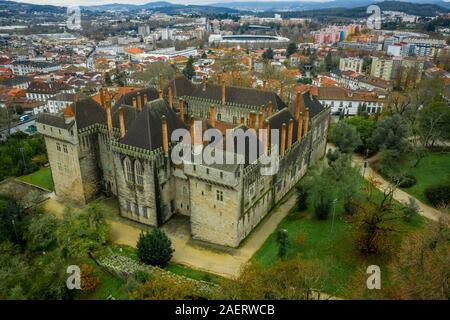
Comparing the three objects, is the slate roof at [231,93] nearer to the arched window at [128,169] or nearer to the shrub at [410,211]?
the shrub at [410,211]

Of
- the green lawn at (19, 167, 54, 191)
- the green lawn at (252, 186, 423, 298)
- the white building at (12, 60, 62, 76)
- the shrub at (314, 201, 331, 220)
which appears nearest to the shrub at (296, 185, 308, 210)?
the green lawn at (252, 186, 423, 298)

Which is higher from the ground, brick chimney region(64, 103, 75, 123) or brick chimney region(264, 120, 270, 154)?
brick chimney region(64, 103, 75, 123)

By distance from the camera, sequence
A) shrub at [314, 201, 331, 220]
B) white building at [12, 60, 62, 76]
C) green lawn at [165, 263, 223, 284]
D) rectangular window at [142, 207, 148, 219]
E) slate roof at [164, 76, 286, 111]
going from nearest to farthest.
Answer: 1. green lawn at [165, 263, 223, 284]
2. shrub at [314, 201, 331, 220]
3. rectangular window at [142, 207, 148, 219]
4. slate roof at [164, 76, 286, 111]
5. white building at [12, 60, 62, 76]

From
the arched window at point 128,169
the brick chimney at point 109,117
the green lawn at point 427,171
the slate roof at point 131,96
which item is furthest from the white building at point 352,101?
the arched window at point 128,169

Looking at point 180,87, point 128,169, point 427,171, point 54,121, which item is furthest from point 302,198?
point 54,121

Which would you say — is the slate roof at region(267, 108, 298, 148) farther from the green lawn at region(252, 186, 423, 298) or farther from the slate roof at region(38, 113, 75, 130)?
the slate roof at region(38, 113, 75, 130)

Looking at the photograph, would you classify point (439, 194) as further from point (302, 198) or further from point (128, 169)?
point (128, 169)

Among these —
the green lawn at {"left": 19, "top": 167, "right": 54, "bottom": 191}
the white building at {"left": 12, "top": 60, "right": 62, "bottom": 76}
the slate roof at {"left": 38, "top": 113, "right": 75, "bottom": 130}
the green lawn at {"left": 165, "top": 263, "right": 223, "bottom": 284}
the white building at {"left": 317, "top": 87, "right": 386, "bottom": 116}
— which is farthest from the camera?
the white building at {"left": 12, "top": 60, "right": 62, "bottom": 76}
